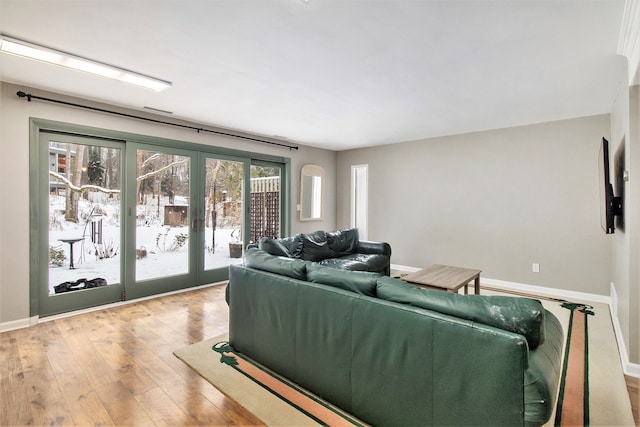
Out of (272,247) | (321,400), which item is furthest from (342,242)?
(321,400)

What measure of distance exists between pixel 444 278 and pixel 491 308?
2281mm

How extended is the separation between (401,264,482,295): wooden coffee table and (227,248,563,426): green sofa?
151 cm

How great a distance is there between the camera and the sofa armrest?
5020 millimetres

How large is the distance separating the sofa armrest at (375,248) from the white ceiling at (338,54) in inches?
80.5

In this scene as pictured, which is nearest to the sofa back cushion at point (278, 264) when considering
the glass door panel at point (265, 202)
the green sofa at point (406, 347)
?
the green sofa at point (406, 347)

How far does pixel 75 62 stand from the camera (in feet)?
8.78

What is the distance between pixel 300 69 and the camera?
9.18 ft

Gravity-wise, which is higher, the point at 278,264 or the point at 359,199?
the point at 359,199

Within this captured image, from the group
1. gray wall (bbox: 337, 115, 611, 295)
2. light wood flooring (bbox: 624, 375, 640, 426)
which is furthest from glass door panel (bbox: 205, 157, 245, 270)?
light wood flooring (bbox: 624, 375, 640, 426)

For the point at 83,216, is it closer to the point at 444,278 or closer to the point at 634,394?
the point at 444,278

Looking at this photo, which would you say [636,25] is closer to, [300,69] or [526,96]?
[526,96]

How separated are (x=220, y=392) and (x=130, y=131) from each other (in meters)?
3.46

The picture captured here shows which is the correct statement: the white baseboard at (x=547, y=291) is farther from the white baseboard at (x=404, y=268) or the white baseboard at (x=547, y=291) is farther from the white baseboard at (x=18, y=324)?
the white baseboard at (x=18, y=324)

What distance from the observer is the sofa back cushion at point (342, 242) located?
4.90 m
